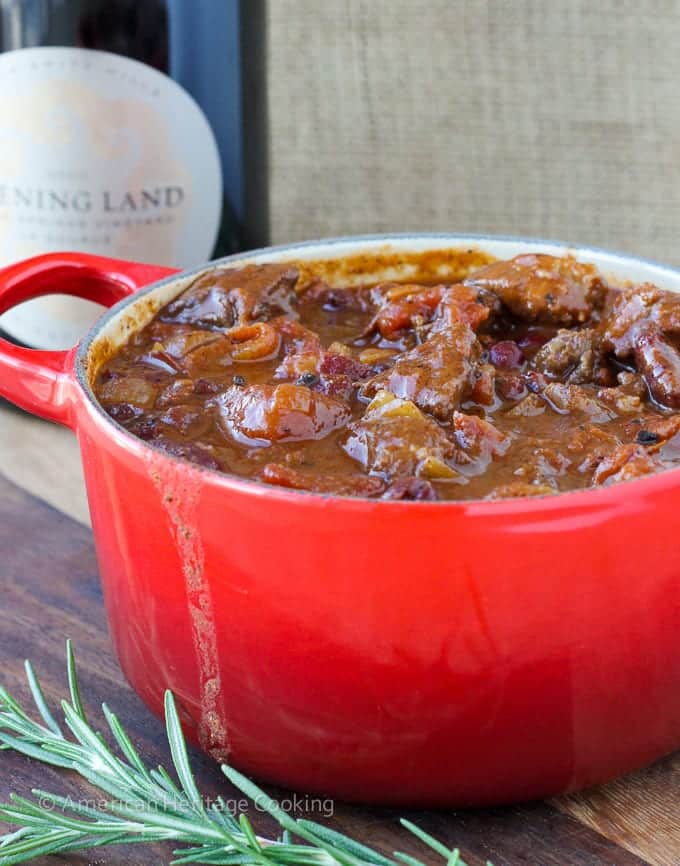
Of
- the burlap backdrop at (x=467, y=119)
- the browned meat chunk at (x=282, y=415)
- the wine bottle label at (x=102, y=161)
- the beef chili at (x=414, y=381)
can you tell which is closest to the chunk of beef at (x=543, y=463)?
the beef chili at (x=414, y=381)

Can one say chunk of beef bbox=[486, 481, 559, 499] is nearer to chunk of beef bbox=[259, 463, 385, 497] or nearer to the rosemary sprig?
chunk of beef bbox=[259, 463, 385, 497]

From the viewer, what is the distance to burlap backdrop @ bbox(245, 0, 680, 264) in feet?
11.4

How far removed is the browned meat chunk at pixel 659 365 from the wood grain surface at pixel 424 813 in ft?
1.97

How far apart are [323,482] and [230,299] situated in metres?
0.72

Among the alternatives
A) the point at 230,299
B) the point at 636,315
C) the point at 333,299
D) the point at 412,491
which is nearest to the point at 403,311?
the point at 333,299

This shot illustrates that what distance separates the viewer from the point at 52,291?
8.04 feet

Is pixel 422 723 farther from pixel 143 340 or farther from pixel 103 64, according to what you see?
pixel 103 64

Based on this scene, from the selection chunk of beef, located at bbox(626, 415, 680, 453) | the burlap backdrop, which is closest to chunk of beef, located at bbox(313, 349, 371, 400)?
chunk of beef, located at bbox(626, 415, 680, 453)

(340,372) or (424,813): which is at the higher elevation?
(340,372)

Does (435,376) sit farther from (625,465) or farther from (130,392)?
(130,392)

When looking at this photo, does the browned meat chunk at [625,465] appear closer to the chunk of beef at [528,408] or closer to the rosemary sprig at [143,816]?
the chunk of beef at [528,408]

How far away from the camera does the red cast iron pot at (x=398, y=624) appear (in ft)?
5.19

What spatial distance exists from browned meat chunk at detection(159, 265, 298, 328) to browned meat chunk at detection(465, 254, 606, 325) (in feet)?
1.28

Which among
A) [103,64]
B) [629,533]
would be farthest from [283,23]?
[629,533]
